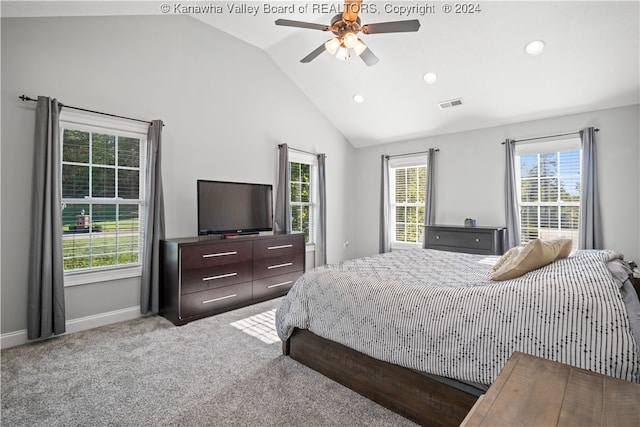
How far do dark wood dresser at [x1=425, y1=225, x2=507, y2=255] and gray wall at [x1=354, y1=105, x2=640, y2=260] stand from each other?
460 mm

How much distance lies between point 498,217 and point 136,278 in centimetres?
487

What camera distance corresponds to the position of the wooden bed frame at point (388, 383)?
1.65 meters

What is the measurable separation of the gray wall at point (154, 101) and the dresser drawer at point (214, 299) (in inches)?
27.4

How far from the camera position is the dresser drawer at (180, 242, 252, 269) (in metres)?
3.32

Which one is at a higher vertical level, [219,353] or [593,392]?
[593,392]

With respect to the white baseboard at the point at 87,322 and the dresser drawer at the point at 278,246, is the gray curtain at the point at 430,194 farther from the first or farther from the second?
the white baseboard at the point at 87,322

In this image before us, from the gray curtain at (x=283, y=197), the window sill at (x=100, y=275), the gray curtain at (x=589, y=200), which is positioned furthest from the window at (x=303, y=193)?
the gray curtain at (x=589, y=200)

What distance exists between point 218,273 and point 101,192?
4.79 ft

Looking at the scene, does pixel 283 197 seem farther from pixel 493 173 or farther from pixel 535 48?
pixel 535 48

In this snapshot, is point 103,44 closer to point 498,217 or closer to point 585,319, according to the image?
point 585,319

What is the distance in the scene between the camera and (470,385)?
62.7 inches

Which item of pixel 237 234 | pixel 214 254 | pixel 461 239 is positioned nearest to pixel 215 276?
pixel 214 254

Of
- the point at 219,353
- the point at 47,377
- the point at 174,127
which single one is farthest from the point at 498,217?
the point at 47,377

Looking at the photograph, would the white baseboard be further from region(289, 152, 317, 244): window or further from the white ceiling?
the white ceiling
